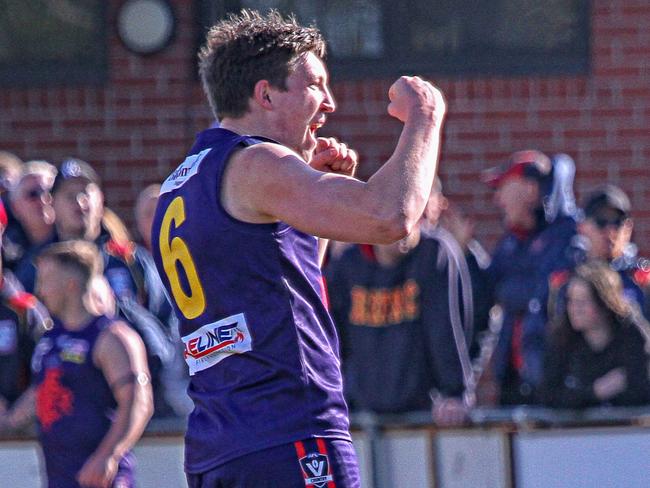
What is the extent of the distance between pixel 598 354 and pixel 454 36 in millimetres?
2904

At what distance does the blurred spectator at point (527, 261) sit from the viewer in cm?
702

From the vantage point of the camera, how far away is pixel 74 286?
6.19 m

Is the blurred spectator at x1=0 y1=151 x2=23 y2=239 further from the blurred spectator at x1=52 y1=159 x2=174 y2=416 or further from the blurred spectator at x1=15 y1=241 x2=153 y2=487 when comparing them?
the blurred spectator at x1=15 y1=241 x2=153 y2=487

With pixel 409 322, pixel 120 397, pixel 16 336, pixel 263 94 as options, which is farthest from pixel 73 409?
pixel 263 94

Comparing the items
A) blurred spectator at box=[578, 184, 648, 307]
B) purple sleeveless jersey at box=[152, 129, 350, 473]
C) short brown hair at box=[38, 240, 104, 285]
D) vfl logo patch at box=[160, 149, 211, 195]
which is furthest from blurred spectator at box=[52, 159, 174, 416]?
purple sleeveless jersey at box=[152, 129, 350, 473]

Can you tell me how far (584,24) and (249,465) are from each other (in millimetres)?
5871

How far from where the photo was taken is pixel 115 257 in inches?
292

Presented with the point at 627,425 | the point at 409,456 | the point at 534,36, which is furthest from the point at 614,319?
the point at 534,36

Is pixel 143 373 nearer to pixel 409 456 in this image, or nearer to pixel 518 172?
pixel 409 456

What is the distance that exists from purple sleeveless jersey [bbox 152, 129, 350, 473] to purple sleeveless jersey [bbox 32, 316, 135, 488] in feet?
8.60

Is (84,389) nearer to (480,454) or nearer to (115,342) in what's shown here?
(115,342)

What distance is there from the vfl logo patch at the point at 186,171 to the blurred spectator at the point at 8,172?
450 centimetres

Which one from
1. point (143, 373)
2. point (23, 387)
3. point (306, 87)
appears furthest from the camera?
point (23, 387)

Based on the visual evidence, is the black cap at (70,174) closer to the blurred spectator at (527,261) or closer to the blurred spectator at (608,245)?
the blurred spectator at (527,261)
